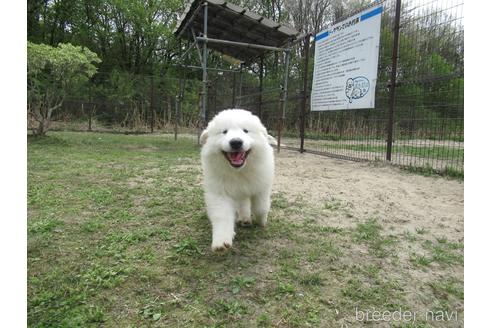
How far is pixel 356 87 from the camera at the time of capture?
21.6ft

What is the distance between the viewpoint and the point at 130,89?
55.7 feet

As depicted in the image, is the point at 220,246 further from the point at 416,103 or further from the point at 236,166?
the point at 416,103

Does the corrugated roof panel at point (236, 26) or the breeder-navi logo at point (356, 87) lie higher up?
the corrugated roof panel at point (236, 26)

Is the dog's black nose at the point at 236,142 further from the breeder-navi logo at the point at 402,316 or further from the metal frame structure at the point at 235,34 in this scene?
the metal frame structure at the point at 235,34

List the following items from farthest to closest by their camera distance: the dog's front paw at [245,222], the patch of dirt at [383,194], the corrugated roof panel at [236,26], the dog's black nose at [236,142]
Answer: the corrugated roof panel at [236,26]
the patch of dirt at [383,194]
the dog's front paw at [245,222]
the dog's black nose at [236,142]

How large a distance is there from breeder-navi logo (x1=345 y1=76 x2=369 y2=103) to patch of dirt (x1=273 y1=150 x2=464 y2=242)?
1325 millimetres

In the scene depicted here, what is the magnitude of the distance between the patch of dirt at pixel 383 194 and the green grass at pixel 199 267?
0.15 meters

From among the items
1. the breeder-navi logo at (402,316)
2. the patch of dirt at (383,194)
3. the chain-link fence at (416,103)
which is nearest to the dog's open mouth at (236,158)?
the patch of dirt at (383,194)

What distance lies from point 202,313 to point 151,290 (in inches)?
14.9

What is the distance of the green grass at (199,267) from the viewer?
1836 millimetres

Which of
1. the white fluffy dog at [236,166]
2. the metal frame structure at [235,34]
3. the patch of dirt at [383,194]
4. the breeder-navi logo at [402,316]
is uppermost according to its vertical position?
the metal frame structure at [235,34]

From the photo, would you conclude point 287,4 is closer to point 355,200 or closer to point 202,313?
point 355,200

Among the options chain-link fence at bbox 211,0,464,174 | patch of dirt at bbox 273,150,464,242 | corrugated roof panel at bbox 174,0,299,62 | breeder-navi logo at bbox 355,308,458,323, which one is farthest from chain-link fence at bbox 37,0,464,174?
breeder-navi logo at bbox 355,308,458,323

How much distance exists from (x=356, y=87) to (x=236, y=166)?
184 inches
